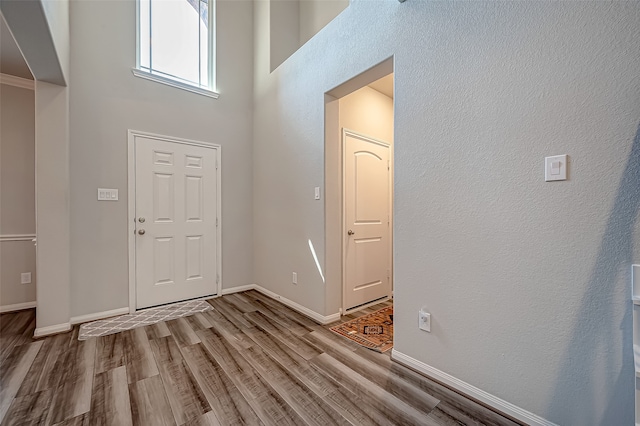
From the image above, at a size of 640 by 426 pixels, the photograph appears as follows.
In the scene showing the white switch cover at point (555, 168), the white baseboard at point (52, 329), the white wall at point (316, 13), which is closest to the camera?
the white switch cover at point (555, 168)

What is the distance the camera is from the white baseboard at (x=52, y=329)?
7.67 feet

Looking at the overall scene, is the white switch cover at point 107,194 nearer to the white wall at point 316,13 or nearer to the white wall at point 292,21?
the white wall at point 292,21

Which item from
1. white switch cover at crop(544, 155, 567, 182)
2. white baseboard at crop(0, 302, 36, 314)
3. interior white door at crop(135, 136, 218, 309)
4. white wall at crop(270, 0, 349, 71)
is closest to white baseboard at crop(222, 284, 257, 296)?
interior white door at crop(135, 136, 218, 309)

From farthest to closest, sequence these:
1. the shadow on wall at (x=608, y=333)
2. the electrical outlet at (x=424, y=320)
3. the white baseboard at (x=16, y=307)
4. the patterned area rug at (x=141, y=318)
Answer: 1. the white baseboard at (x=16, y=307)
2. the patterned area rug at (x=141, y=318)
3. the electrical outlet at (x=424, y=320)
4. the shadow on wall at (x=608, y=333)

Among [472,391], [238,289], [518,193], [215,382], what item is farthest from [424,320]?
[238,289]

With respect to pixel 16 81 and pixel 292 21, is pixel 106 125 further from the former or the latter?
pixel 292 21

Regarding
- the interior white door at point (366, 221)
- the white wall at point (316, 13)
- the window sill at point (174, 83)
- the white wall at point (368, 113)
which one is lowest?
the interior white door at point (366, 221)

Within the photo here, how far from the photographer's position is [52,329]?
239 centimetres

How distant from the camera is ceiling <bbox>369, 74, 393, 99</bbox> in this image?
3.15 meters

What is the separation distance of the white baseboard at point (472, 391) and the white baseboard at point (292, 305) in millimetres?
781

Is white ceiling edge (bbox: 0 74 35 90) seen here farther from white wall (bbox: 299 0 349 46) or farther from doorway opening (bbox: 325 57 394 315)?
doorway opening (bbox: 325 57 394 315)

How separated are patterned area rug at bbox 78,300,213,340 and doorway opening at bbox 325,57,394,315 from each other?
1.56m

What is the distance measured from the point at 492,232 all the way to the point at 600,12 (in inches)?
41.3

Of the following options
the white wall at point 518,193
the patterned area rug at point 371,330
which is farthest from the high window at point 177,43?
the patterned area rug at point 371,330
